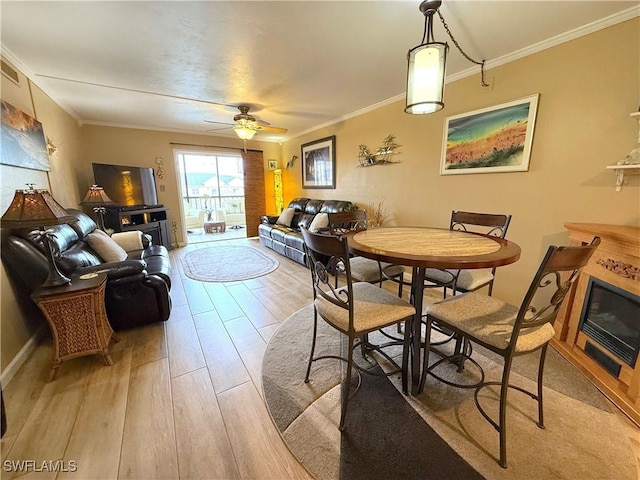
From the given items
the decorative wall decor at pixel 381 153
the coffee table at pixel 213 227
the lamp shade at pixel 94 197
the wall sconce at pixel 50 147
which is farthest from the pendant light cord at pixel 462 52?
the coffee table at pixel 213 227

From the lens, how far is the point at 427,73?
148cm

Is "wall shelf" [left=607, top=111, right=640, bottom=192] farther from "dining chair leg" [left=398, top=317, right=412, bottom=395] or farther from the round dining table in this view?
"dining chair leg" [left=398, top=317, right=412, bottom=395]

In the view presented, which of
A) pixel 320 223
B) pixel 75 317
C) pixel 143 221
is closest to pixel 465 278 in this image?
pixel 320 223

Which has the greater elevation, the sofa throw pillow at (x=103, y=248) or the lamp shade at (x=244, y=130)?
the lamp shade at (x=244, y=130)

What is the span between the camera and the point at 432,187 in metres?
3.12

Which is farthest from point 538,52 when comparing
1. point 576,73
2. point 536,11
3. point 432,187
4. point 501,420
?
point 501,420

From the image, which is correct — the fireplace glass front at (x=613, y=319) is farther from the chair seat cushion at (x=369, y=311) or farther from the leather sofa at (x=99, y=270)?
the leather sofa at (x=99, y=270)

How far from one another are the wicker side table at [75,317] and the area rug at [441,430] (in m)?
1.27

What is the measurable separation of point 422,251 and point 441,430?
970 mm

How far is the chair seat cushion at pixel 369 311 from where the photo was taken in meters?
1.35

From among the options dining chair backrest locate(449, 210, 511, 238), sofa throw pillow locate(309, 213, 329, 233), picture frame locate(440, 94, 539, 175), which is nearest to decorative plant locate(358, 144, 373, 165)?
sofa throw pillow locate(309, 213, 329, 233)

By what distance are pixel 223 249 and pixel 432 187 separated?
4140 mm

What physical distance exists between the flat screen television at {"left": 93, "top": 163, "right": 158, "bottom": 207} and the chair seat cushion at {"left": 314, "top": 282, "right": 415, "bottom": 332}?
4.60 metres

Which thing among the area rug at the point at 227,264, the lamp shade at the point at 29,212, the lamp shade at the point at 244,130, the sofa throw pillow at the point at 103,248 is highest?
the lamp shade at the point at 244,130
